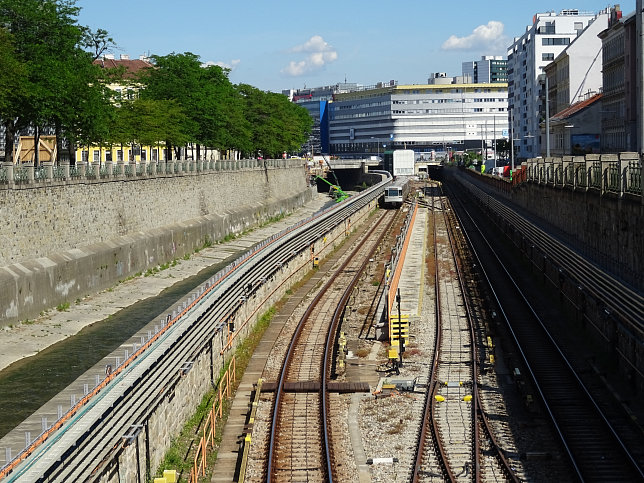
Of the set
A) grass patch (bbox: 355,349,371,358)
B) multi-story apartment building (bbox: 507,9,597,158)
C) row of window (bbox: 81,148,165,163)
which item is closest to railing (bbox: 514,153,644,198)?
grass patch (bbox: 355,349,371,358)

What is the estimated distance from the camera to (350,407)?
24109 mm

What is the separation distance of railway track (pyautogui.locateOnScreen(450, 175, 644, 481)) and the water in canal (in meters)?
11.2

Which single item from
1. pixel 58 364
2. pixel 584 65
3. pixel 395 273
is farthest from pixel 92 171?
pixel 584 65

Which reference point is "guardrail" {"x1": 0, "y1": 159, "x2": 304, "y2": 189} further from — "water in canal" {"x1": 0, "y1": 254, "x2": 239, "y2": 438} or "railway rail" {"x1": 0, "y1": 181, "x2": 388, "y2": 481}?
"railway rail" {"x1": 0, "y1": 181, "x2": 388, "y2": 481}

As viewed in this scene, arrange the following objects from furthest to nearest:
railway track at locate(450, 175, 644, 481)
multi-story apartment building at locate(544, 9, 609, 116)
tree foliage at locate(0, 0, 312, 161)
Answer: multi-story apartment building at locate(544, 9, 609, 116)
tree foliage at locate(0, 0, 312, 161)
railway track at locate(450, 175, 644, 481)

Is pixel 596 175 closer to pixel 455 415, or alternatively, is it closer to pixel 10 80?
pixel 455 415

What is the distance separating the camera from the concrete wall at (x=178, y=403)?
17562 mm

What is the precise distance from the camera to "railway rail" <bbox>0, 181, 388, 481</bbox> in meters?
15.2

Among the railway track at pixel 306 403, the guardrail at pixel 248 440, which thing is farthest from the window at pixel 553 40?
the guardrail at pixel 248 440

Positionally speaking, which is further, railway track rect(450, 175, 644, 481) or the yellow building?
the yellow building

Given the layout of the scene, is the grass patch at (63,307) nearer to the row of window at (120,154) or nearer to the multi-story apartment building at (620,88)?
the multi-story apartment building at (620,88)

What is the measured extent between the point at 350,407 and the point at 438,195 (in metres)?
105

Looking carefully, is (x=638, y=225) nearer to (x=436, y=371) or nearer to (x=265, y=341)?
(x=436, y=371)

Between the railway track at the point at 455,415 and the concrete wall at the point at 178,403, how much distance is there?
5422 mm
